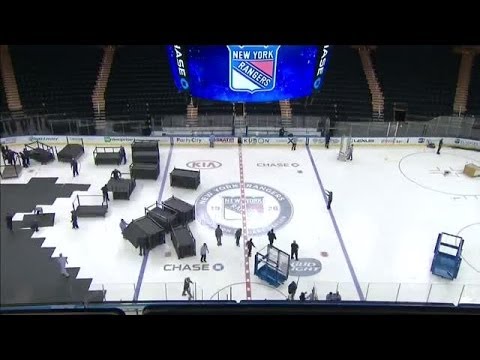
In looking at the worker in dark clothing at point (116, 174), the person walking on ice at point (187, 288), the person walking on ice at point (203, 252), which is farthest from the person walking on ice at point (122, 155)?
the person walking on ice at point (187, 288)

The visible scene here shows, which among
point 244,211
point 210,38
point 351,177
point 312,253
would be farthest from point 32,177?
point 210,38

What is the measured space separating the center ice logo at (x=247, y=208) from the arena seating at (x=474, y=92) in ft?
42.5

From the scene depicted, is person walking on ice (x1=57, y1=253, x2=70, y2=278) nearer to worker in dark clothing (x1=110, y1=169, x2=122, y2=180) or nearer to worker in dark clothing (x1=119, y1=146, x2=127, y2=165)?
worker in dark clothing (x1=110, y1=169, x2=122, y2=180)

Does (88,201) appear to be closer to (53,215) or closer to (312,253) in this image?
(53,215)

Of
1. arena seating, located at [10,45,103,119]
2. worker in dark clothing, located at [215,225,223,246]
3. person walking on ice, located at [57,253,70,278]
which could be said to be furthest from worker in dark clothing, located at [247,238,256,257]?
arena seating, located at [10,45,103,119]

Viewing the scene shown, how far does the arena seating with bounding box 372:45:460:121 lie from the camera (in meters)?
24.6

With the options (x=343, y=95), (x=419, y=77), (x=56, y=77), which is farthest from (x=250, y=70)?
(x=419, y=77)

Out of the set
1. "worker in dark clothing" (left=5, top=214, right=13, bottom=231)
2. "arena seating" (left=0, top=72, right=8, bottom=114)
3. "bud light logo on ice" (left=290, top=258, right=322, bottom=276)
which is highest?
"arena seating" (left=0, top=72, right=8, bottom=114)

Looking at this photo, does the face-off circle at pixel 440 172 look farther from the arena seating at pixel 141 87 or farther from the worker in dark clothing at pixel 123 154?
the arena seating at pixel 141 87

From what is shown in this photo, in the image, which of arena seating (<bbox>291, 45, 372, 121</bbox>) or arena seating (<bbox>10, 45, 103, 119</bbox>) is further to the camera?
arena seating (<bbox>291, 45, 372, 121</bbox>)

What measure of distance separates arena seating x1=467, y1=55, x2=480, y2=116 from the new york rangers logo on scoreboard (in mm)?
12360

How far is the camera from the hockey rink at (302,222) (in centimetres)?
1249

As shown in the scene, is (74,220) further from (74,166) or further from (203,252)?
(203,252)

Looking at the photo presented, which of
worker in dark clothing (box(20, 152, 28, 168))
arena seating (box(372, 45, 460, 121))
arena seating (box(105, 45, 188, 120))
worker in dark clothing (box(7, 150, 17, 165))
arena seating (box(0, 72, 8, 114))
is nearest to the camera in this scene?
worker in dark clothing (box(7, 150, 17, 165))
